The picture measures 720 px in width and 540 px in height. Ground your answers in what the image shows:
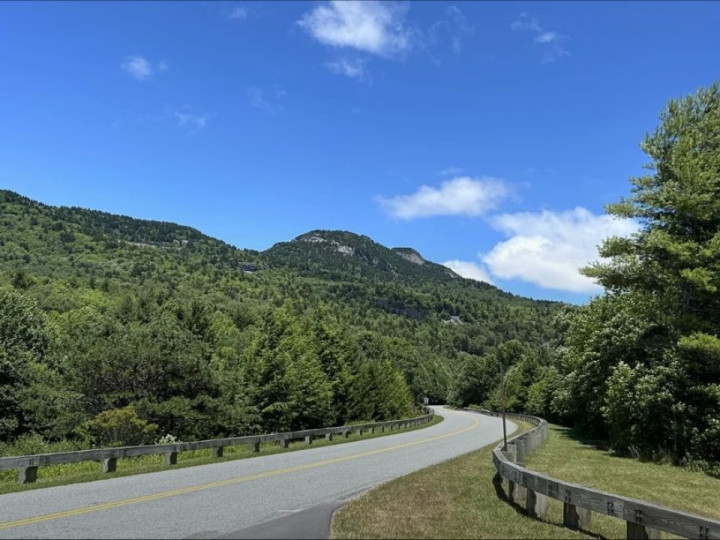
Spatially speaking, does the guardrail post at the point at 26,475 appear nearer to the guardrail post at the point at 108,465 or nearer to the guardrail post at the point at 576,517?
the guardrail post at the point at 108,465

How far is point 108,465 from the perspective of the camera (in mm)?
15789

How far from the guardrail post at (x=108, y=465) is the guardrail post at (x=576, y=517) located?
41.8ft

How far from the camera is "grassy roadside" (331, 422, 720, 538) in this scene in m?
8.03

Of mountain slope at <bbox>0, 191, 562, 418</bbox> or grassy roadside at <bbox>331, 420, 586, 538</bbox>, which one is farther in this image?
mountain slope at <bbox>0, 191, 562, 418</bbox>

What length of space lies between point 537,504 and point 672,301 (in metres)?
17.3

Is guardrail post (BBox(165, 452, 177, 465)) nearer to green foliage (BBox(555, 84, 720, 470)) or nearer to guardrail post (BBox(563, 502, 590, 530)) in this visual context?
guardrail post (BBox(563, 502, 590, 530))

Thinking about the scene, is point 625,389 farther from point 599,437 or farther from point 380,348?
point 380,348

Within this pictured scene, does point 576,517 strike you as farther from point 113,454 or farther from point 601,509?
point 113,454

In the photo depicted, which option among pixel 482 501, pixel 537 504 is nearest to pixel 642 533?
pixel 537 504

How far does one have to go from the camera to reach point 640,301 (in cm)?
2509

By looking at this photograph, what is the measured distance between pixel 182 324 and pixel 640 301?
3275cm

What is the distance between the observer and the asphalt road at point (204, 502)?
26.4 feet

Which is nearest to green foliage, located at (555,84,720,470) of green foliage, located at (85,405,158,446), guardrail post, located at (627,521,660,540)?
guardrail post, located at (627,521,660,540)

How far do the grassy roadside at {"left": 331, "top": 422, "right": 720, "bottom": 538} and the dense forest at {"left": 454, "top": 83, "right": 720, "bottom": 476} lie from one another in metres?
2.55
